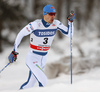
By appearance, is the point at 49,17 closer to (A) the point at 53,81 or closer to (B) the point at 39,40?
(B) the point at 39,40

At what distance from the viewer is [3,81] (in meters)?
6.58

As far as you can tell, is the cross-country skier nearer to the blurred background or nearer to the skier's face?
the skier's face

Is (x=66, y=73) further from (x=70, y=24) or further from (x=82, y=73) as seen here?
(x=70, y=24)

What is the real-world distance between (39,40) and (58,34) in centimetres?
1078

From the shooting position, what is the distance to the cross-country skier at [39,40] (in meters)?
3.82

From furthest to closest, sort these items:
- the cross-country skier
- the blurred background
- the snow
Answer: the blurred background → the cross-country skier → the snow

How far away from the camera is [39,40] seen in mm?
3945

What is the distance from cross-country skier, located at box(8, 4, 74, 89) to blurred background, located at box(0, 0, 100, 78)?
9.37 feet

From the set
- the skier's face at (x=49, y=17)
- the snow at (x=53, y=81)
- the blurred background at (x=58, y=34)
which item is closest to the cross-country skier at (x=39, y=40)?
the skier's face at (x=49, y=17)

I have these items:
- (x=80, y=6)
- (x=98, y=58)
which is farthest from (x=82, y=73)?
(x=80, y=6)

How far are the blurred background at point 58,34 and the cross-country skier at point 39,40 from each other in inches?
112

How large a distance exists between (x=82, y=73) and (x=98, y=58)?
3.44ft

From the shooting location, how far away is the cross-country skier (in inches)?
150

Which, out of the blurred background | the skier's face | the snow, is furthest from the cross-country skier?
the blurred background
